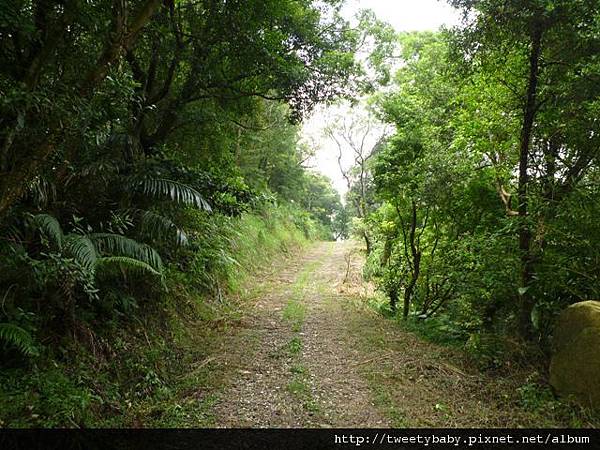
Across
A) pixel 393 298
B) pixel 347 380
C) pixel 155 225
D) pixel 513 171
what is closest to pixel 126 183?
pixel 155 225

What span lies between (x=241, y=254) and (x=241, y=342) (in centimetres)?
609

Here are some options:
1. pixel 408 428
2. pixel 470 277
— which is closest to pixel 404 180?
pixel 470 277

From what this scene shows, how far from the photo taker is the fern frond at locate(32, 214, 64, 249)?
396 cm

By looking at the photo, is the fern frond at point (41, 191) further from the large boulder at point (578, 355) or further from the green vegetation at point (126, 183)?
the large boulder at point (578, 355)

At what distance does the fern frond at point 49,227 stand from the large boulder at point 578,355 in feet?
19.6

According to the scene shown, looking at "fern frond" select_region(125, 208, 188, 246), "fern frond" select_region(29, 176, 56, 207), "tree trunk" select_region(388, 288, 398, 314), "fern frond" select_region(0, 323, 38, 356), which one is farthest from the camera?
"tree trunk" select_region(388, 288, 398, 314)

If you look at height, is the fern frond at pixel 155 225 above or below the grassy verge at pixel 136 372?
above

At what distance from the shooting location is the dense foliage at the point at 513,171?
475 cm

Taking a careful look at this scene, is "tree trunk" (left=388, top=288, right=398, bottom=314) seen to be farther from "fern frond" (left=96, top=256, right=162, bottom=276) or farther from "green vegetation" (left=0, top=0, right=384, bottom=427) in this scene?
"fern frond" (left=96, top=256, right=162, bottom=276)

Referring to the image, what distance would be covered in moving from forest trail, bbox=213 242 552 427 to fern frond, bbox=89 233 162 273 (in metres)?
2.06

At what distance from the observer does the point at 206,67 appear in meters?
6.70

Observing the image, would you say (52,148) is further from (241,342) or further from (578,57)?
(578,57)

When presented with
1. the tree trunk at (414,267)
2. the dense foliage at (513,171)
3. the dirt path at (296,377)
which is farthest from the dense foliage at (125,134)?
the tree trunk at (414,267)

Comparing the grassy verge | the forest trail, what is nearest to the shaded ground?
the forest trail
